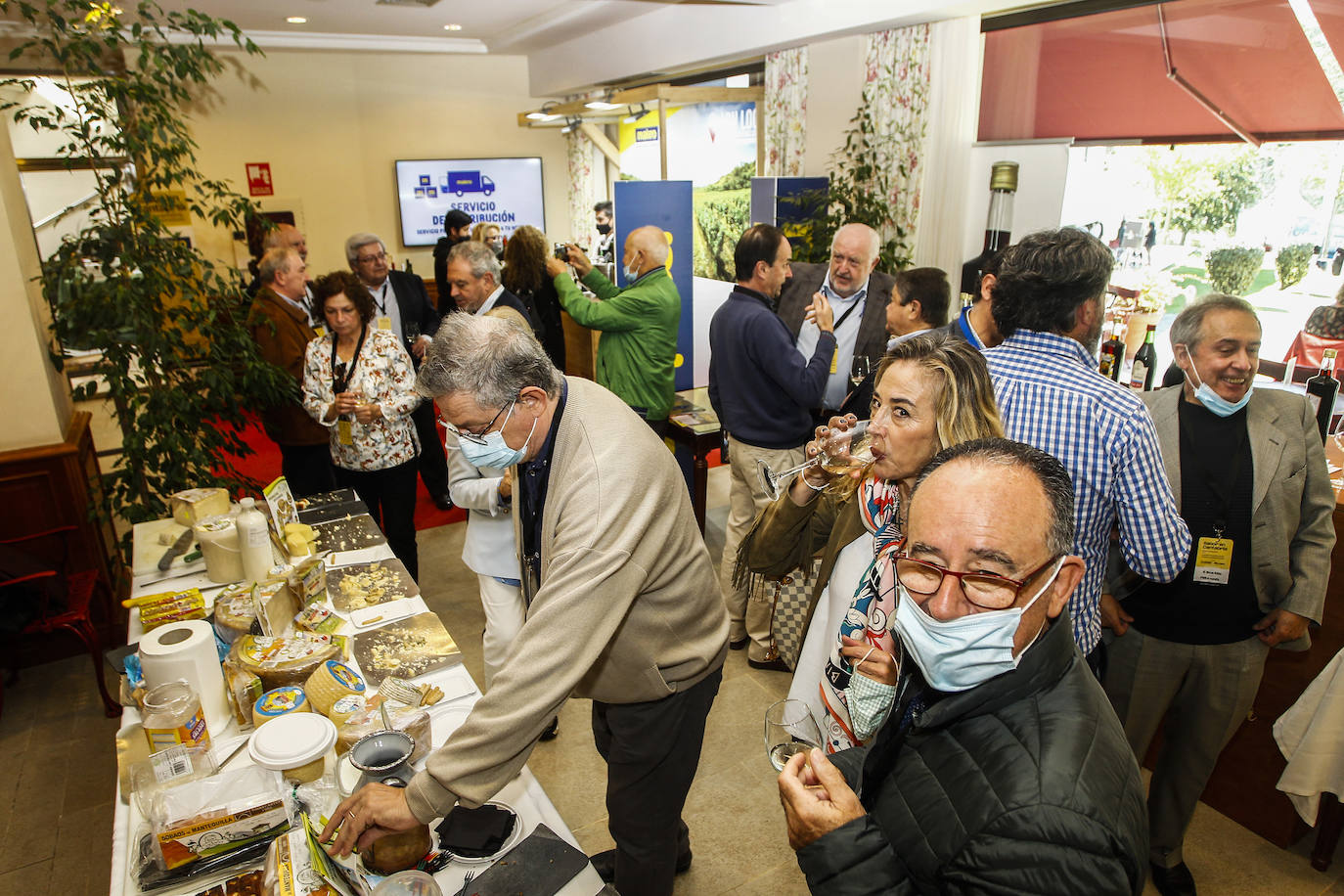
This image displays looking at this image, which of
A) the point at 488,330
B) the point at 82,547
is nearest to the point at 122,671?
the point at 488,330

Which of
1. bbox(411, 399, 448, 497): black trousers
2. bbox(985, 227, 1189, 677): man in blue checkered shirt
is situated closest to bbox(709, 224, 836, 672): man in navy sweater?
bbox(985, 227, 1189, 677): man in blue checkered shirt

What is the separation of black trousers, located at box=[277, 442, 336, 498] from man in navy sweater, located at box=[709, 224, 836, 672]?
74.6 inches

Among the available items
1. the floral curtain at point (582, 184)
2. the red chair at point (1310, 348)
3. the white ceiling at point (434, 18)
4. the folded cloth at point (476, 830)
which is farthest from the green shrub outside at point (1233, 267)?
the floral curtain at point (582, 184)

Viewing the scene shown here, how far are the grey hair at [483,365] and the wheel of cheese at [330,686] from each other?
0.69 meters

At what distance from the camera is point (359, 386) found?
3.07 meters

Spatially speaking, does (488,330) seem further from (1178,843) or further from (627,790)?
(1178,843)

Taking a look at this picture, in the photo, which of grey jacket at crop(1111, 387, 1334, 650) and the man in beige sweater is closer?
the man in beige sweater

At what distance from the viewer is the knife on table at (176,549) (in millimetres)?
2451

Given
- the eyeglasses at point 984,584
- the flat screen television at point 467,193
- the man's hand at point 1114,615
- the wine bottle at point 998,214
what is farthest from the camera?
the flat screen television at point 467,193

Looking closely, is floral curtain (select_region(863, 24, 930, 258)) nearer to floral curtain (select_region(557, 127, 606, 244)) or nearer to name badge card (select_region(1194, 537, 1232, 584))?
name badge card (select_region(1194, 537, 1232, 584))

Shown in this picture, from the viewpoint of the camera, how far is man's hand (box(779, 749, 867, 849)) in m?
1.05

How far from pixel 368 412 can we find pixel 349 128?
690 centimetres

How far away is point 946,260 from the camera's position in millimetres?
4805

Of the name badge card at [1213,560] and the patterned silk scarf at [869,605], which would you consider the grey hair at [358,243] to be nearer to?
the patterned silk scarf at [869,605]
